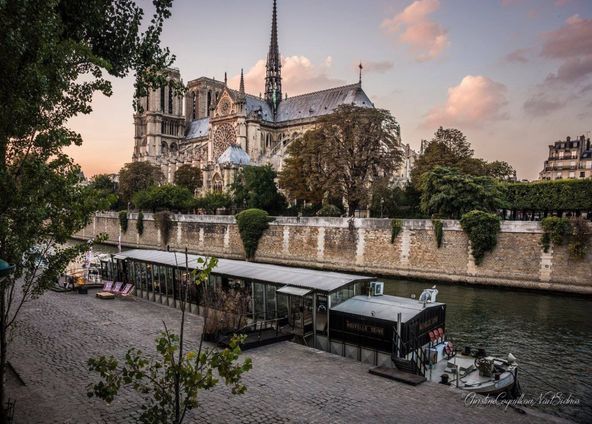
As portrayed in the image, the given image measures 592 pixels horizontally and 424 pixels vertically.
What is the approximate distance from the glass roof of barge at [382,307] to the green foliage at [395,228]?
19971mm

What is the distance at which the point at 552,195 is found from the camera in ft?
115

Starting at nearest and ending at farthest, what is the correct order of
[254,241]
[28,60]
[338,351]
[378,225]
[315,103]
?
[28,60]
[338,351]
[378,225]
[254,241]
[315,103]

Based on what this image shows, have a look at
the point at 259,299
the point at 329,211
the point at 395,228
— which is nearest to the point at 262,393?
the point at 259,299

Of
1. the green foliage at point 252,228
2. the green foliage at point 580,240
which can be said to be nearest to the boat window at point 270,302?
the green foliage at point 580,240

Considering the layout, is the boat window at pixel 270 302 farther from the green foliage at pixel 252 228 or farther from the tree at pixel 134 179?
the tree at pixel 134 179

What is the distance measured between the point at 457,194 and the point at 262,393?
28.1 metres

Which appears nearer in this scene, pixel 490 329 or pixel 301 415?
pixel 301 415

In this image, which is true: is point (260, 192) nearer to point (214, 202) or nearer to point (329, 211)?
point (214, 202)

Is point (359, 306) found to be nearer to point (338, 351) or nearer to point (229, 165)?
point (338, 351)

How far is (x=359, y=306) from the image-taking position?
1422 centimetres

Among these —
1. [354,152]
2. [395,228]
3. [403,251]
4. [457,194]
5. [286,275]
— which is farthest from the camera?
[354,152]

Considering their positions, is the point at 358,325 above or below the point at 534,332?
above

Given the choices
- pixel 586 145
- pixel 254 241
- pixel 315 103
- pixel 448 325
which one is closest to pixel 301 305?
pixel 448 325

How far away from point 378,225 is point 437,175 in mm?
6058
